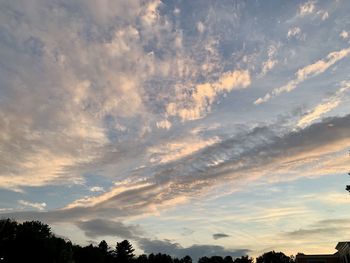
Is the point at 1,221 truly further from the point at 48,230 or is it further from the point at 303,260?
the point at 303,260

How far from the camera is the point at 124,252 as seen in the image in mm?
173250

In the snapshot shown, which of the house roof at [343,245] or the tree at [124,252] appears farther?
the tree at [124,252]

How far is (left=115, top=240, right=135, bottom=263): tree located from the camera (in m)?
171

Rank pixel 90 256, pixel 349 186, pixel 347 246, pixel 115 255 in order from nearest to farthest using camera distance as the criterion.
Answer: pixel 349 186 → pixel 347 246 → pixel 90 256 → pixel 115 255

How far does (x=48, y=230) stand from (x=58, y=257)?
17.5m

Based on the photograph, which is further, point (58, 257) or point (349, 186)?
point (58, 257)

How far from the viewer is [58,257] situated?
79.9 metres

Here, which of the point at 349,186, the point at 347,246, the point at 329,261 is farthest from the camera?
the point at 329,261

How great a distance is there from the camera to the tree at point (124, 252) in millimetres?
171375

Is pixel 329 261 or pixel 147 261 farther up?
pixel 147 261

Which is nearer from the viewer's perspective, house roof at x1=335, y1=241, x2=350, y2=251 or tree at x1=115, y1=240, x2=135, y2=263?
house roof at x1=335, y1=241, x2=350, y2=251

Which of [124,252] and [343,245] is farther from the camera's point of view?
[124,252]

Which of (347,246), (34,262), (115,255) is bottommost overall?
(34,262)

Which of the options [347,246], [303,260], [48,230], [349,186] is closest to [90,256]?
[48,230]
